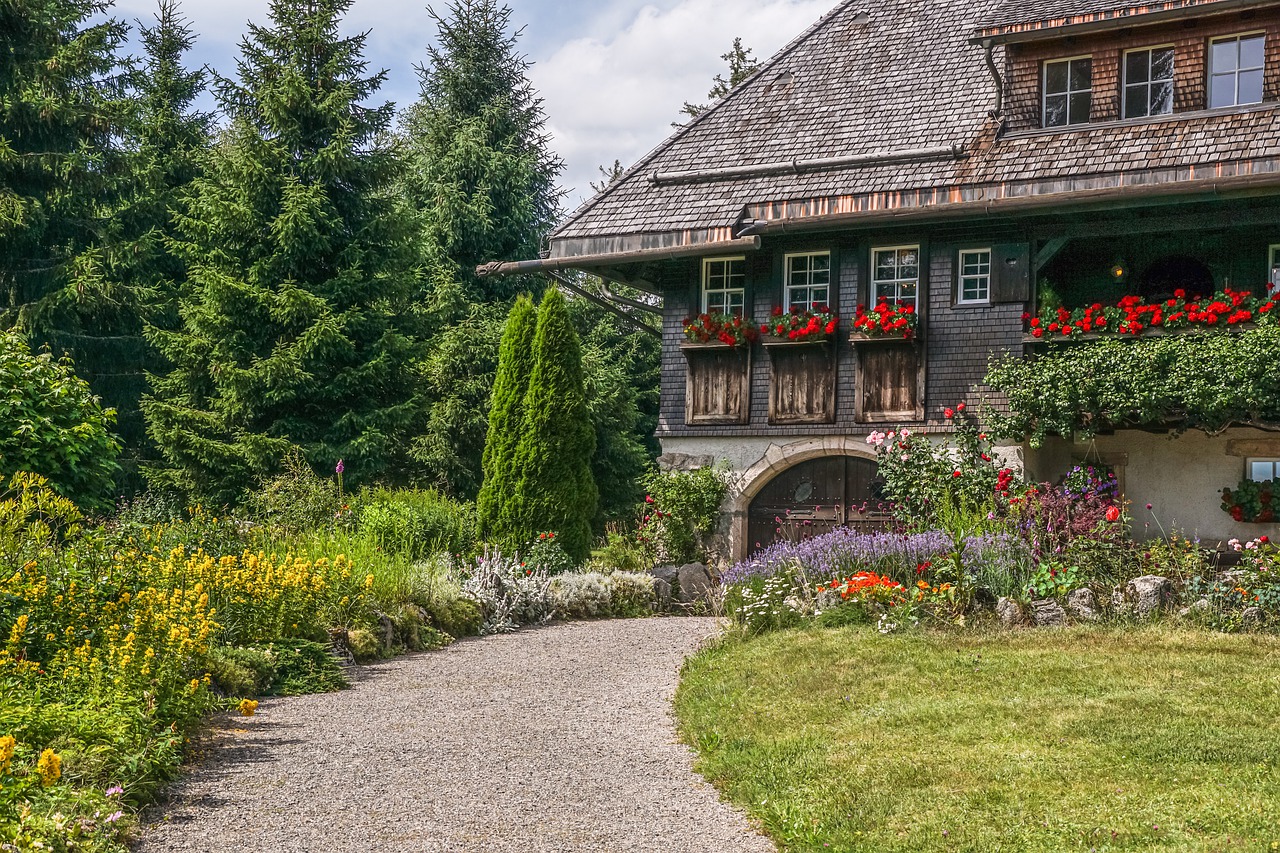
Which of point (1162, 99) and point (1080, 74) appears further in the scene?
point (1080, 74)

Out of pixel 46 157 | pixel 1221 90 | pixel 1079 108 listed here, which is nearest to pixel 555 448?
pixel 1079 108

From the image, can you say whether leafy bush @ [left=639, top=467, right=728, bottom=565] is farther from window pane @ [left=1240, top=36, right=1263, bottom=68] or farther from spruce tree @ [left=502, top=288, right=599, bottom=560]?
window pane @ [left=1240, top=36, right=1263, bottom=68]

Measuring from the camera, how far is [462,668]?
9.83 meters

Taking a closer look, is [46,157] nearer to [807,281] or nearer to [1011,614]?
[807,281]

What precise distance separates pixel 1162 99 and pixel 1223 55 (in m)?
0.75

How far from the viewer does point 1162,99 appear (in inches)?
571

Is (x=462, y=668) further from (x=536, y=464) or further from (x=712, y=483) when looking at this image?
(x=712, y=483)

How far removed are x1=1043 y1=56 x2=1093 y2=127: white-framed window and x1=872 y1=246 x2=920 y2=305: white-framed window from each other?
2210 mm

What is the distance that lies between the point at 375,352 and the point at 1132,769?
15850mm

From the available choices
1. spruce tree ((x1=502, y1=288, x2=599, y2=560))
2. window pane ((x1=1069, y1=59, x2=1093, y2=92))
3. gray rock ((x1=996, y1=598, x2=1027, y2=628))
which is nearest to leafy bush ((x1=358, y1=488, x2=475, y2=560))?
spruce tree ((x1=502, y1=288, x2=599, y2=560))

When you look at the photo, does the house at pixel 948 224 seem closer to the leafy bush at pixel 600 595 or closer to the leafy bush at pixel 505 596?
the leafy bush at pixel 600 595

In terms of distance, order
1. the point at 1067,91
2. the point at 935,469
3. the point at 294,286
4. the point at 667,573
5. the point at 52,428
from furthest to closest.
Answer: the point at 294,286
the point at 1067,91
the point at 667,573
the point at 935,469
the point at 52,428

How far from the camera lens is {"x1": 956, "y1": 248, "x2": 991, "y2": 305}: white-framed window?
14.9 metres

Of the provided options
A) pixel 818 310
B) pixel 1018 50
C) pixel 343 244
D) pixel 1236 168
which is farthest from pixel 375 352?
pixel 1236 168
